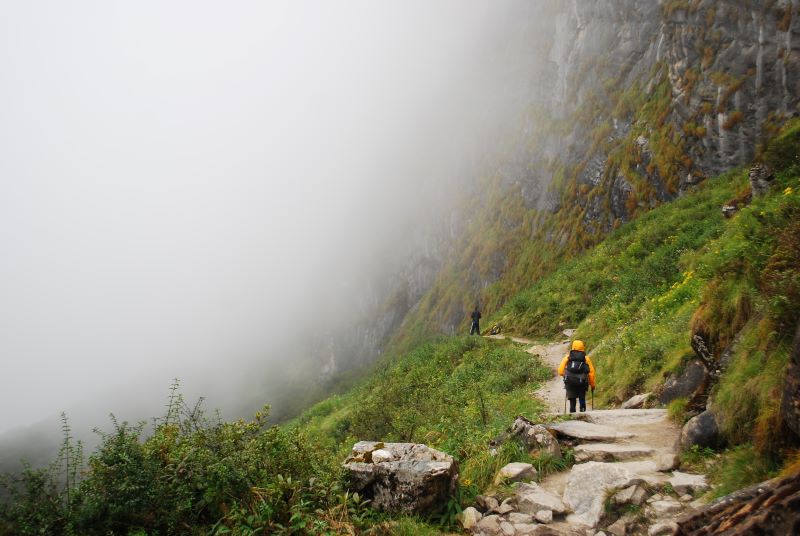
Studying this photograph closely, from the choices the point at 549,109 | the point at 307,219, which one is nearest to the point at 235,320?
the point at 307,219

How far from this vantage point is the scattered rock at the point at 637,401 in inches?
401

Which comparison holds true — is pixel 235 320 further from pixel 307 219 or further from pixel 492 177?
pixel 492 177

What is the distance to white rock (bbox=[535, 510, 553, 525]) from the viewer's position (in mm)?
5562

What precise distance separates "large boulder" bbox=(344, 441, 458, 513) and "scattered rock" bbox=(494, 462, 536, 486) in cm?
73

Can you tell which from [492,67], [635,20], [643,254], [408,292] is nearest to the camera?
[643,254]

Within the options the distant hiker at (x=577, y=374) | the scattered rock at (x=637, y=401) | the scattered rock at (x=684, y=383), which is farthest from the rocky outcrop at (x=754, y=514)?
the distant hiker at (x=577, y=374)

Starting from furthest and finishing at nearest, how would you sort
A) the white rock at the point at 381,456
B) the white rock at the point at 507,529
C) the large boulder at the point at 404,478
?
the white rock at the point at 381,456 → the large boulder at the point at 404,478 → the white rock at the point at 507,529

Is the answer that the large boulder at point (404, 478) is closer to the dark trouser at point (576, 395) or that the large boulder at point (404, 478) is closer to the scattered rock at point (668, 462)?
the scattered rock at point (668, 462)

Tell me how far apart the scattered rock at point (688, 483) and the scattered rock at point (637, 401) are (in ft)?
15.4

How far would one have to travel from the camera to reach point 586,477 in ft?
20.9

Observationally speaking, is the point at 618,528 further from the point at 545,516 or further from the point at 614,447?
the point at 614,447

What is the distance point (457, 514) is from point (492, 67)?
66.8m

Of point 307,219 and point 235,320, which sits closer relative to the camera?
point 307,219

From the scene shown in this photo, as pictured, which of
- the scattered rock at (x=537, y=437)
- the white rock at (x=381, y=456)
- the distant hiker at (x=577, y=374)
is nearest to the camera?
the white rock at (x=381, y=456)
